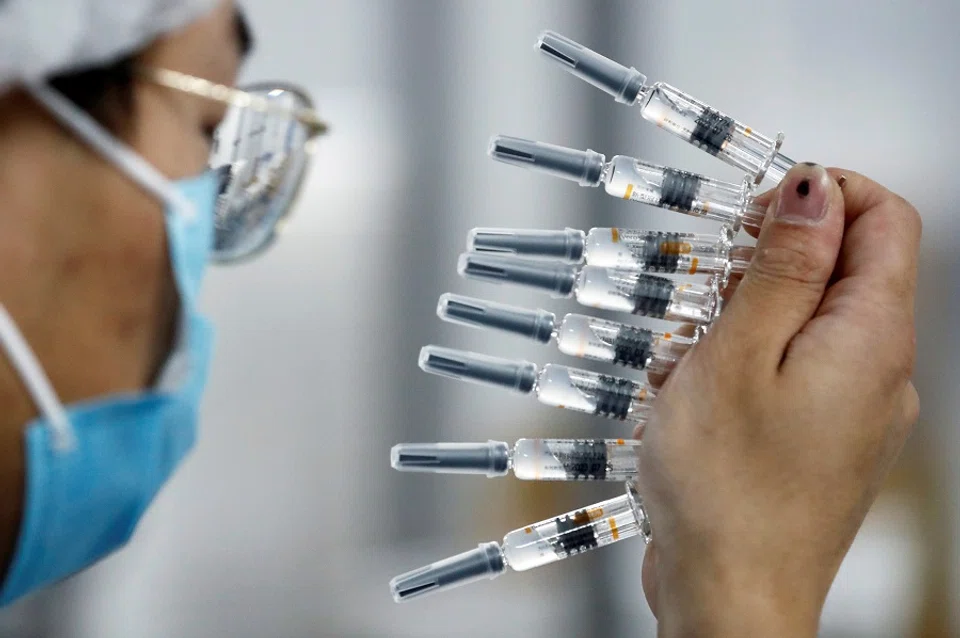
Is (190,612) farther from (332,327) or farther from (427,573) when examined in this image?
(427,573)

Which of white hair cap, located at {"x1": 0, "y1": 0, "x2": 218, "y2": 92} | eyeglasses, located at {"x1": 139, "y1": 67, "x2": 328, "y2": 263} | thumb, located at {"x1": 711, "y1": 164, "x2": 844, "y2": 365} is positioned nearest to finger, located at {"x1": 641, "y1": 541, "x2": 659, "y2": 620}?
thumb, located at {"x1": 711, "y1": 164, "x2": 844, "y2": 365}

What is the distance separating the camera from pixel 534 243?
0.79m

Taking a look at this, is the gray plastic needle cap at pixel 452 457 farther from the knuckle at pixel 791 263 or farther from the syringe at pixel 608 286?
the knuckle at pixel 791 263

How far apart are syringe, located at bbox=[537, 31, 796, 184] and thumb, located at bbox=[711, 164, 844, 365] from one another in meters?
0.10

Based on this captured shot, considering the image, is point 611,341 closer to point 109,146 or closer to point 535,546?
point 535,546

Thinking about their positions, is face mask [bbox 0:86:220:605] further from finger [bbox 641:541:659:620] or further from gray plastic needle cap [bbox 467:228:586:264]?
finger [bbox 641:541:659:620]

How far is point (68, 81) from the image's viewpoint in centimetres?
59

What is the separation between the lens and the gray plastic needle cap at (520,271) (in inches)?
30.5

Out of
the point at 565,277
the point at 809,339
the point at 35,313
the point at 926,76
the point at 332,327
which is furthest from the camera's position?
the point at 332,327

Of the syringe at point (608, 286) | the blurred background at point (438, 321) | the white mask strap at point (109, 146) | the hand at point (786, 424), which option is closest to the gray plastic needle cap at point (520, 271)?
the syringe at point (608, 286)

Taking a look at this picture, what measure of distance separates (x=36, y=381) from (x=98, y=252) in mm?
91

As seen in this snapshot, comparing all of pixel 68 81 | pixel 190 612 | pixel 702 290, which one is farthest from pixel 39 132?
pixel 190 612

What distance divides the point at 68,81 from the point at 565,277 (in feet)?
1.36

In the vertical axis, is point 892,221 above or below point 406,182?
above
